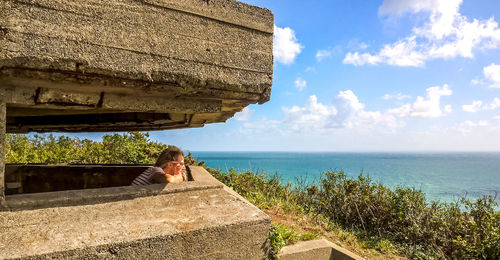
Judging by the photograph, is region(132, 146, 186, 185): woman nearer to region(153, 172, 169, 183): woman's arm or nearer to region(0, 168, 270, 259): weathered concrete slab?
region(153, 172, 169, 183): woman's arm

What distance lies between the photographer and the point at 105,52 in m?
1.95

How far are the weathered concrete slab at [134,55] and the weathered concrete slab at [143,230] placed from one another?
32.0 inches

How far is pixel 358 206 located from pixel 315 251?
12.2ft

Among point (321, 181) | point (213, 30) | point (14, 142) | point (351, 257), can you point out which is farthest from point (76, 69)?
point (14, 142)

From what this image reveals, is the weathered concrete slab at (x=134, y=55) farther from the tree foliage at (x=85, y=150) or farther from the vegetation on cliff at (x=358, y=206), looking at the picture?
the tree foliage at (x=85, y=150)

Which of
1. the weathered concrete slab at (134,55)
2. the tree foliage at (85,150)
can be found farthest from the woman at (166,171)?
the tree foliage at (85,150)

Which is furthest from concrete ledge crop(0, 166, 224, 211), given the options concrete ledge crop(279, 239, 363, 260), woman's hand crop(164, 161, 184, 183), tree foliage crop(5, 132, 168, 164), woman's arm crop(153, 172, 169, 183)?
tree foliage crop(5, 132, 168, 164)

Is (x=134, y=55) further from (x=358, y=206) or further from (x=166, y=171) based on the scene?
(x=358, y=206)

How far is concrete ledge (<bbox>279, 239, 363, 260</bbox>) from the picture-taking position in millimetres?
3518

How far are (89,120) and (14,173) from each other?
2054 millimetres

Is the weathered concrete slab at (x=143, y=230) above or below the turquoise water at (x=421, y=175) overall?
above

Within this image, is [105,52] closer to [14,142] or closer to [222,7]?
[222,7]

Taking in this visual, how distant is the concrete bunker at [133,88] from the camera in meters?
1.75

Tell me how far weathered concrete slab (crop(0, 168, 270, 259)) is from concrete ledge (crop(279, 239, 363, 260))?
1229 mm
